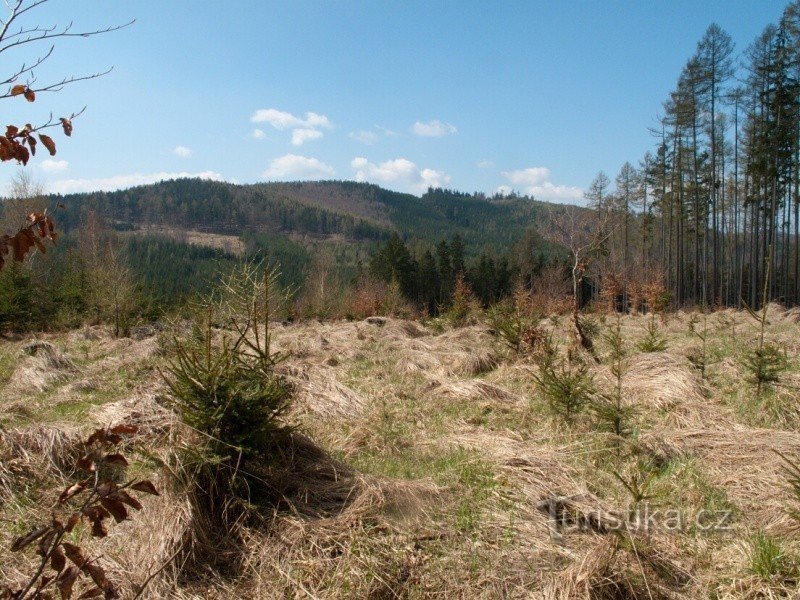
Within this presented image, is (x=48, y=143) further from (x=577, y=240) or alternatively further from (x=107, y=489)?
(x=577, y=240)

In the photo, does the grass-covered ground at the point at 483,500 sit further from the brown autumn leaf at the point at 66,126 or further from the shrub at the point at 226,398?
the brown autumn leaf at the point at 66,126

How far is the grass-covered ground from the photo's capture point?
8.27 ft

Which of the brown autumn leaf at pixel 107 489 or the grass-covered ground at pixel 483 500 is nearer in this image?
the brown autumn leaf at pixel 107 489

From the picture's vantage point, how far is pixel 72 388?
6727 millimetres

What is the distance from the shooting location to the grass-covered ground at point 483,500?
8.27 ft

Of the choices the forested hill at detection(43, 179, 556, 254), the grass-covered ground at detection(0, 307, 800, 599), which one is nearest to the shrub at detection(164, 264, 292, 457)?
the grass-covered ground at detection(0, 307, 800, 599)

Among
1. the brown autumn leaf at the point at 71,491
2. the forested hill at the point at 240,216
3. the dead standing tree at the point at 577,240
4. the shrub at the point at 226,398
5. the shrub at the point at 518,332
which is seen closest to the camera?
the brown autumn leaf at the point at 71,491

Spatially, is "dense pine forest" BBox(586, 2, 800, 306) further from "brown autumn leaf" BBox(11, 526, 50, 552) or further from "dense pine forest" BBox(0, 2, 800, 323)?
"brown autumn leaf" BBox(11, 526, 50, 552)

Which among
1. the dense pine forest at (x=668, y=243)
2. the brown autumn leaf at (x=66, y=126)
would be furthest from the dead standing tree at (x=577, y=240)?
the brown autumn leaf at (x=66, y=126)

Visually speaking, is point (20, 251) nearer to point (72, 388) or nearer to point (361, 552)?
point (361, 552)

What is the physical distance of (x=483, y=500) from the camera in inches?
128

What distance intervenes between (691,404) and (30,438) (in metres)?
6.11

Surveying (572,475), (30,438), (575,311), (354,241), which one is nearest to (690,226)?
(575,311)

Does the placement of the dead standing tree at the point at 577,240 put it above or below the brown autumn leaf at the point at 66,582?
above
